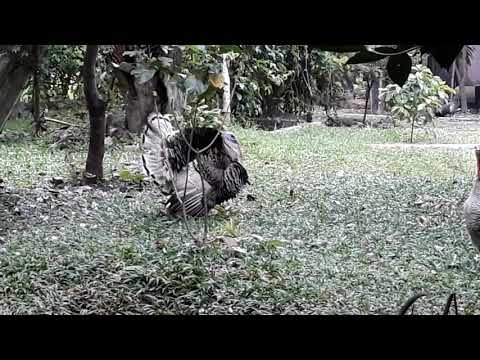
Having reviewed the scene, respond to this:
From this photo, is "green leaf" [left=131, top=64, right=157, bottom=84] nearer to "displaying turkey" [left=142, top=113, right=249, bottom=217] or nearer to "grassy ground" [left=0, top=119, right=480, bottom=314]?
"displaying turkey" [left=142, top=113, right=249, bottom=217]

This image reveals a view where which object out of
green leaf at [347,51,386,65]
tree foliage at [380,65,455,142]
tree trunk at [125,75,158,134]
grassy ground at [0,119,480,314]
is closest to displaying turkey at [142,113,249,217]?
grassy ground at [0,119,480,314]

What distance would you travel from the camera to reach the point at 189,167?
113 inches

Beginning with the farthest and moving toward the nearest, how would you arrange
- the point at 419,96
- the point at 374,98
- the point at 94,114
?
the point at 374,98
the point at 419,96
the point at 94,114

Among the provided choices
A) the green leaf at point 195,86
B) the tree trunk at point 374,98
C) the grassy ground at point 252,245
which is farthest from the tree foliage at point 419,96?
the green leaf at point 195,86

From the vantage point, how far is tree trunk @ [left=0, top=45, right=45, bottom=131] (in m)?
2.61

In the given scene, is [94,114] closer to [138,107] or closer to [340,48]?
[138,107]

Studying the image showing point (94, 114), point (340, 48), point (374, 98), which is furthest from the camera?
point (374, 98)

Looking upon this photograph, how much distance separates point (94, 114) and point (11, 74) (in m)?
0.64

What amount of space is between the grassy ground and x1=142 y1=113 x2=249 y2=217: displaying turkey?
0.34ft

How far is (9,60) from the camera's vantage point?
8.59ft

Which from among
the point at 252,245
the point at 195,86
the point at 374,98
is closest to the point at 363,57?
the point at 195,86
